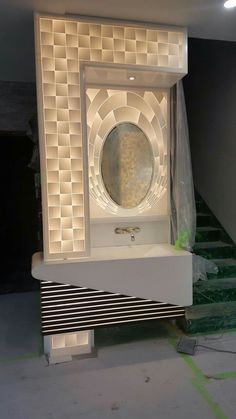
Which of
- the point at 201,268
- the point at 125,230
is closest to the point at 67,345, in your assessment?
the point at 125,230

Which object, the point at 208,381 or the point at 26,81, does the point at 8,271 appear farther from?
the point at 208,381

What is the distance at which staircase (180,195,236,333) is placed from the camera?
305 centimetres

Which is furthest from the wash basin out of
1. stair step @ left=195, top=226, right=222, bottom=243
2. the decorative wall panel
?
stair step @ left=195, top=226, right=222, bottom=243

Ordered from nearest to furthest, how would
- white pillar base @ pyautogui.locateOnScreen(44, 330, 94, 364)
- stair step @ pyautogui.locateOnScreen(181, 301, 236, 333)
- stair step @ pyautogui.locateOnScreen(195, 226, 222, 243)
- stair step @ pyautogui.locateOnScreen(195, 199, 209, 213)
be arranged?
1. white pillar base @ pyautogui.locateOnScreen(44, 330, 94, 364)
2. stair step @ pyautogui.locateOnScreen(181, 301, 236, 333)
3. stair step @ pyautogui.locateOnScreen(195, 226, 222, 243)
4. stair step @ pyautogui.locateOnScreen(195, 199, 209, 213)

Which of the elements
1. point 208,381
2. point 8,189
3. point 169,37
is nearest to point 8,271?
point 8,189

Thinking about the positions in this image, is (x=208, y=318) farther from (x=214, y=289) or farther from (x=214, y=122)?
(x=214, y=122)

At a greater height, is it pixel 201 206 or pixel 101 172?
pixel 101 172

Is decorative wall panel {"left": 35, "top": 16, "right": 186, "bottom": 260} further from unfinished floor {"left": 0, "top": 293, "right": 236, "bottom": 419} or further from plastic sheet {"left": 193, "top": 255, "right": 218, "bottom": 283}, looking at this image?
plastic sheet {"left": 193, "top": 255, "right": 218, "bottom": 283}

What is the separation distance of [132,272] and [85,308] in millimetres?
489

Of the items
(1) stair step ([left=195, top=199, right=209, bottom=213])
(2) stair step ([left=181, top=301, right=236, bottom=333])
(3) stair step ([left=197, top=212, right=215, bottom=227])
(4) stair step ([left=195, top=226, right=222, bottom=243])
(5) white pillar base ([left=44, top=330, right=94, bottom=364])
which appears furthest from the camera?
(1) stair step ([left=195, top=199, right=209, bottom=213])

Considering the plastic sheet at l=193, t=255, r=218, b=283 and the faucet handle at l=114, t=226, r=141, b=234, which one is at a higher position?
the faucet handle at l=114, t=226, r=141, b=234

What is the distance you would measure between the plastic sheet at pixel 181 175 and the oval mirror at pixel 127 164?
0.88 feet

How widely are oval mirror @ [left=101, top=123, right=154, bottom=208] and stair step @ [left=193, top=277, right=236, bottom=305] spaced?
114 cm

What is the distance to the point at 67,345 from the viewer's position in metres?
→ 2.72
